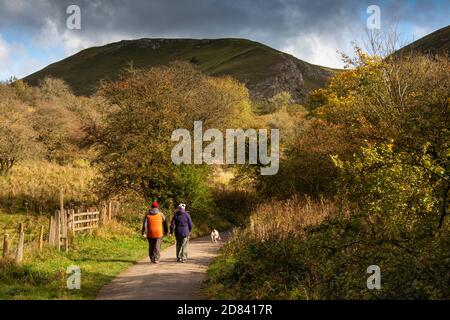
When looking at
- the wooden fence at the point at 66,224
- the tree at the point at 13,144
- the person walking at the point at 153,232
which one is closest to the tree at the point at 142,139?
the wooden fence at the point at 66,224

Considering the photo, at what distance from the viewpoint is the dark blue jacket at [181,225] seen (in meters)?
16.7

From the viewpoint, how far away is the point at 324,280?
10.0m

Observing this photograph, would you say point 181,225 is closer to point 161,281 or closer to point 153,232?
point 153,232

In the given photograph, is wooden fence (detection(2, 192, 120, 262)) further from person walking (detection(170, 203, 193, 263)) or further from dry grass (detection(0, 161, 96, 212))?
dry grass (detection(0, 161, 96, 212))

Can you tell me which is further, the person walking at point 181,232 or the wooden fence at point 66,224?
the person walking at point 181,232

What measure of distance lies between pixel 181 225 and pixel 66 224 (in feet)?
17.5

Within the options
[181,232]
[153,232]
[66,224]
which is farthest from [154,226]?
[66,224]

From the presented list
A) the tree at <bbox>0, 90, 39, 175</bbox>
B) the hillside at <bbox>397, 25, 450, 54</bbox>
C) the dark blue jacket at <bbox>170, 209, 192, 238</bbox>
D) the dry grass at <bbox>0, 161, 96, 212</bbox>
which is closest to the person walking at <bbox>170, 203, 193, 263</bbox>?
the dark blue jacket at <bbox>170, 209, 192, 238</bbox>

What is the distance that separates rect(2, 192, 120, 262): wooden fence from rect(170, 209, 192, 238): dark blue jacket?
13.4ft

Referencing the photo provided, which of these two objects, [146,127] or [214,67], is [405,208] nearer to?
[146,127]

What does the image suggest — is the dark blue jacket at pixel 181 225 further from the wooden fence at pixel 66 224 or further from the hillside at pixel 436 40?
the hillside at pixel 436 40

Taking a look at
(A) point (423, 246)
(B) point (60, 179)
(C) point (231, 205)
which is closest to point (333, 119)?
(C) point (231, 205)

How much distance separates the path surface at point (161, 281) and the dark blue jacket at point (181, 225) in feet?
3.17

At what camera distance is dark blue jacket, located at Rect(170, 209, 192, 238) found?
16.7 metres
